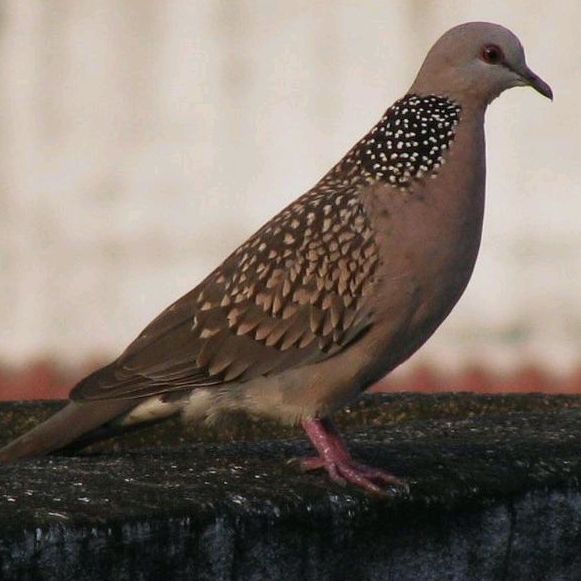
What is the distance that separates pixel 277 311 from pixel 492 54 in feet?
2.92

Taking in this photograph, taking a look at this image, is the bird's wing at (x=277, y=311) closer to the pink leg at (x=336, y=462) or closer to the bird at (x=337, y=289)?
the bird at (x=337, y=289)

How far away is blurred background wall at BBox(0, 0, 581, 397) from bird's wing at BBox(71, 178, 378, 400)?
4827 mm

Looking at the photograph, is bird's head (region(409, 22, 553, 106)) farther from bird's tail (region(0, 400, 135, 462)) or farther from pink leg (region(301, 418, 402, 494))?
bird's tail (region(0, 400, 135, 462))

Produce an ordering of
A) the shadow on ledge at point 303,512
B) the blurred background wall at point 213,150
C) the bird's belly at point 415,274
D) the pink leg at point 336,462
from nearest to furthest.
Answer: the shadow on ledge at point 303,512
the pink leg at point 336,462
the bird's belly at point 415,274
the blurred background wall at point 213,150

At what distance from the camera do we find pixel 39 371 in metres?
11.1

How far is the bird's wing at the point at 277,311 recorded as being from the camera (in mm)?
5254

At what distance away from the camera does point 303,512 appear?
14.4 ft

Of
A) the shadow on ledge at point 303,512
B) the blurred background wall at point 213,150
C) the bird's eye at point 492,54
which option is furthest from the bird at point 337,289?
the blurred background wall at point 213,150

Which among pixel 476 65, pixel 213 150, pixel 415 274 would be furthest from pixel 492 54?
pixel 213 150

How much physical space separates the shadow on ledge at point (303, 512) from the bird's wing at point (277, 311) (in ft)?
0.68

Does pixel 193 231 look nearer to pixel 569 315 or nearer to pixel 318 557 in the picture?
pixel 569 315

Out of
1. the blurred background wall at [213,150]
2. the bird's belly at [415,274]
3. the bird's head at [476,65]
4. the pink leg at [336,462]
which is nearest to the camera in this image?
the pink leg at [336,462]

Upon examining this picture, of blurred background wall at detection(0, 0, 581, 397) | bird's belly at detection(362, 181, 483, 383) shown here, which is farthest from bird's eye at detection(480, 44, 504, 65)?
blurred background wall at detection(0, 0, 581, 397)

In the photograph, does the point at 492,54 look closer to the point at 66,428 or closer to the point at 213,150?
the point at 66,428
